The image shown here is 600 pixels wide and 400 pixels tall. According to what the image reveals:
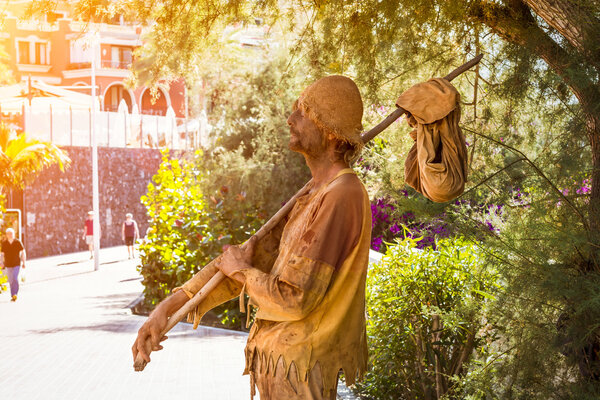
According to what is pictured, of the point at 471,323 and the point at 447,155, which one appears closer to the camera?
the point at 447,155

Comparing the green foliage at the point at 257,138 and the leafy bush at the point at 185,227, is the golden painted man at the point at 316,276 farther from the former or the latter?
the leafy bush at the point at 185,227

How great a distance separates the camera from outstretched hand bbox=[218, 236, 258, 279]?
267 cm

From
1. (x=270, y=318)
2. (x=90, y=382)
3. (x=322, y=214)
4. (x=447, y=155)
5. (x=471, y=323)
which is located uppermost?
(x=447, y=155)

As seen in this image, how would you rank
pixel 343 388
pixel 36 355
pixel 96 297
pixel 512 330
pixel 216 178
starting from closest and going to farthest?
pixel 512 330, pixel 343 388, pixel 36 355, pixel 216 178, pixel 96 297

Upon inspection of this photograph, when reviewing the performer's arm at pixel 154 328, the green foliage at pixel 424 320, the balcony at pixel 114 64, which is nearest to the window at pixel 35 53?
the balcony at pixel 114 64

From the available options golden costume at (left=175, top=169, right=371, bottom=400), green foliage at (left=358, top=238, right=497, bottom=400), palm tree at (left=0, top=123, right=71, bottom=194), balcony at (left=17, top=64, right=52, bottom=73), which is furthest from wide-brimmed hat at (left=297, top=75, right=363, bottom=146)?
balcony at (left=17, top=64, right=52, bottom=73)

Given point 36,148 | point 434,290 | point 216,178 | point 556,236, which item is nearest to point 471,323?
point 434,290

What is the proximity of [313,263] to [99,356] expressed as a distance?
24.4 ft

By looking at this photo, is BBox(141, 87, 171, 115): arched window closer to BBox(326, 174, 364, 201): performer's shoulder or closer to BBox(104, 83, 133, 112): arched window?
BBox(104, 83, 133, 112): arched window

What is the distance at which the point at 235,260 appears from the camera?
2697 millimetres

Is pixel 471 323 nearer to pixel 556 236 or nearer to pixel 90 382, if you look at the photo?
pixel 556 236

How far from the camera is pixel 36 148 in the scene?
24.6m

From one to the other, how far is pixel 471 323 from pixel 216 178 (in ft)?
25.4

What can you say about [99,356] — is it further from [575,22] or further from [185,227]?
[575,22]
